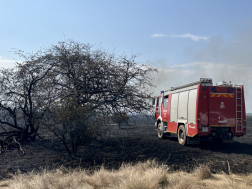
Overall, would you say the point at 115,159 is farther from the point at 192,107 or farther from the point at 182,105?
the point at 182,105

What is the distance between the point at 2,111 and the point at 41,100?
10.3ft

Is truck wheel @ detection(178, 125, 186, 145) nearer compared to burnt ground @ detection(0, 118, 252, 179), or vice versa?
burnt ground @ detection(0, 118, 252, 179)

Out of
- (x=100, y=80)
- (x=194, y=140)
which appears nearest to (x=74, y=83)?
(x=100, y=80)

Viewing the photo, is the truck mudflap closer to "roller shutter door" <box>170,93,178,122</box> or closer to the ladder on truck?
"roller shutter door" <box>170,93,178,122</box>

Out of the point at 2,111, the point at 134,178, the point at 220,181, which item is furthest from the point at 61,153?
the point at 220,181

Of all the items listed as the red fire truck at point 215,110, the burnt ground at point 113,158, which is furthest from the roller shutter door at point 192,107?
the burnt ground at point 113,158

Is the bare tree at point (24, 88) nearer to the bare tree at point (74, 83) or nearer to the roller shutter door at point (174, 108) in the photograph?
the bare tree at point (74, 83)

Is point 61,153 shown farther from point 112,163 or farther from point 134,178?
point 134,178

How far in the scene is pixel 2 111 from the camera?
12.9 m

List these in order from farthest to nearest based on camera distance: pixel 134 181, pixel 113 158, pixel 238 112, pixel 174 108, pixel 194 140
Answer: pixel 174 108 < pixel 194 140 < pixel 238 112 < pixel 113 158 < pixel 134 181

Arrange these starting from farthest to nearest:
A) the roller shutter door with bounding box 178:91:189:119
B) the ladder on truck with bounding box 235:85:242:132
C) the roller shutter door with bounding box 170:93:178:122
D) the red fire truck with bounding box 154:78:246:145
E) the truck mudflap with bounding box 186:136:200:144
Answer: the roller shutter door with bounding box 170:93:178:122, the roller shutter door with bounding box 178:91:189:119, the truck mudflap with bounding box 186:136:200:144, the ladder on truck with bounding box 235:85:242:132, the red fire truck with bounding box 154:78:246:145

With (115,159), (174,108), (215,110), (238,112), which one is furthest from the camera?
(174,108)

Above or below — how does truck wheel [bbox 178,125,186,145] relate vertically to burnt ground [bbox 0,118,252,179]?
above

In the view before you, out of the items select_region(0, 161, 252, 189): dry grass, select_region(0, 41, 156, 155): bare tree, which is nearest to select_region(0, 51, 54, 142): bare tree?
select_region(0, 41, 156, 155): bare tree
